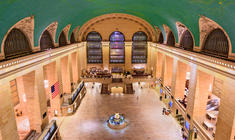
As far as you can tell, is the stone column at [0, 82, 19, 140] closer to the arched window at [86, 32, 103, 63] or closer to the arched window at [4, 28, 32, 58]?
the arched window at [4, 28, 32, 58]

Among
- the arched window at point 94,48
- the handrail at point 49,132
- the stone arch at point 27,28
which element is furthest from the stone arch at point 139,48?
the handrail at point 49,132

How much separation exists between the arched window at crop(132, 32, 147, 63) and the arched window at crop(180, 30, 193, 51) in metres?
11.4

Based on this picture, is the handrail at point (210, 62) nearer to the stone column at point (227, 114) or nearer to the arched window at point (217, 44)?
the stone column at point (227, 114)

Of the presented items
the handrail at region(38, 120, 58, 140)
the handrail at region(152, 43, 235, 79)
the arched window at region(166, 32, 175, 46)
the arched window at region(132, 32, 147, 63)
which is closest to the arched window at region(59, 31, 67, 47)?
the handrail at region(38, 120, 58, 140)

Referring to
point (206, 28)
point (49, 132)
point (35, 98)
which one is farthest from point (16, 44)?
point (206, 28)

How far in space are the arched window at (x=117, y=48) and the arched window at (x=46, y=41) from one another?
13208mm

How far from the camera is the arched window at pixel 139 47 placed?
2743 cm

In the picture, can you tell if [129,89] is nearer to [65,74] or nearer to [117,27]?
[65,74]

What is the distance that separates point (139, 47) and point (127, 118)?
14654 mm

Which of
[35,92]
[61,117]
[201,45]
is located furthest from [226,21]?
[61,117]

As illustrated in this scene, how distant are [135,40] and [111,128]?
1678 centimetres

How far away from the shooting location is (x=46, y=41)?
48.4 feet

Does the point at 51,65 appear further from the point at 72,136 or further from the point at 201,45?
the point at 201,45

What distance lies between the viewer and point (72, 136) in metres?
13.6
